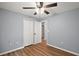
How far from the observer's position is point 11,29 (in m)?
1.16

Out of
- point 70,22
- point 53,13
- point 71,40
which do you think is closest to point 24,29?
point 53,13

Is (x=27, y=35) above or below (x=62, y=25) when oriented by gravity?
below

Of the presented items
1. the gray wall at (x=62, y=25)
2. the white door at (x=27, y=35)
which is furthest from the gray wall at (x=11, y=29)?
the gray wall at (x=62, y=25)

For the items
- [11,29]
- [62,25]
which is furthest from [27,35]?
[62,25]

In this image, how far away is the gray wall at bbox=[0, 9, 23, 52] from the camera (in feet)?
3.69

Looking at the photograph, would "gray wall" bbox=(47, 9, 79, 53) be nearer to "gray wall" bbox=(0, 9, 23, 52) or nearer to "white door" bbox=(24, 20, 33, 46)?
"white door" bbox=(24, 20, 33, 46)

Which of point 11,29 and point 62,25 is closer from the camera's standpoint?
point 11,29

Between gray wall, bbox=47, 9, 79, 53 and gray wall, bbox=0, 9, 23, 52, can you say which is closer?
gray wall, bbox=0, 9, 23, 52

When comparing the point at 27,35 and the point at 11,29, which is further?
the point at 27,35

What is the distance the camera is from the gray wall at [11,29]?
1125mm

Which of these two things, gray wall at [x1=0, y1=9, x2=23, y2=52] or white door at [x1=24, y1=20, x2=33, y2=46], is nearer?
gray wall at [x1=0, y1=9, x2=23, y2=52]

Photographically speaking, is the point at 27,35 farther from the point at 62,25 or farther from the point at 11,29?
the point at 62,25

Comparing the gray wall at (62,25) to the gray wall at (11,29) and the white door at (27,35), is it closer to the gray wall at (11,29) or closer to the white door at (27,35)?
the white door at (27,35)

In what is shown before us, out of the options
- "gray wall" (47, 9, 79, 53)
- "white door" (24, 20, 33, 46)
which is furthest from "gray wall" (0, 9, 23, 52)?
"gray wall" (47, 9, 79, 53)
